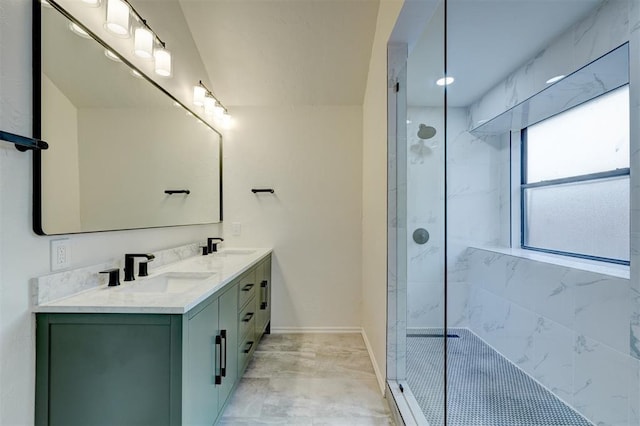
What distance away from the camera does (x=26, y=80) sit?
108cm

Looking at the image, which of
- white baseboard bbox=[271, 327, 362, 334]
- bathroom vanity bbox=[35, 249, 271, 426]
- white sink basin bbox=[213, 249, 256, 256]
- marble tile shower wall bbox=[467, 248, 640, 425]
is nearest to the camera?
bathroom vanity bbox=[35, 249, 271, 426]

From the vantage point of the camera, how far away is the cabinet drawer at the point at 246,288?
74.8 inches

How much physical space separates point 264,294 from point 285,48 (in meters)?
2.12

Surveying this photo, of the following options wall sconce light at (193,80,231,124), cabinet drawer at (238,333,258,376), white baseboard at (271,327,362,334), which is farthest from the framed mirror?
white baseboard at (271,327,362,334)

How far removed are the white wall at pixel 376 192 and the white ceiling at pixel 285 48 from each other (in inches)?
6.8

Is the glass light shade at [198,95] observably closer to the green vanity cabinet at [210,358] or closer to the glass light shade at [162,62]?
the glass light shade at [162,62]

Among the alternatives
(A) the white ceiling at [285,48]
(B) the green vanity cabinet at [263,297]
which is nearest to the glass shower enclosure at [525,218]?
(A) the white ceiling at [285,48]

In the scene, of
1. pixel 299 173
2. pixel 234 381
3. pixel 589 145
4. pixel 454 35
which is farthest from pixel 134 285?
pixel 589 145

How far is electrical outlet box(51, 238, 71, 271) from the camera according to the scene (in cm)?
120

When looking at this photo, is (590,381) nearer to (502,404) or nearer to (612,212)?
(502,404)

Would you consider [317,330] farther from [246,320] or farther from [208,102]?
[208,102]

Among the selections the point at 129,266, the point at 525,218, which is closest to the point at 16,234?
the point at 129,266

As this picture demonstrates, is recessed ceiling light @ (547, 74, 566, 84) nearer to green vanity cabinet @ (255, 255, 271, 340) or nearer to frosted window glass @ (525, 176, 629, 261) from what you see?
frosted window glass @ (525, 176, 629, 261)

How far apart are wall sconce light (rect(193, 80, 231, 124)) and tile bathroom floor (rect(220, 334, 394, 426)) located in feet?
6.97
